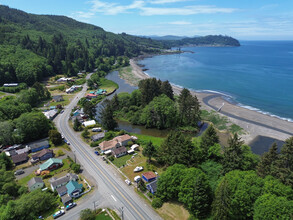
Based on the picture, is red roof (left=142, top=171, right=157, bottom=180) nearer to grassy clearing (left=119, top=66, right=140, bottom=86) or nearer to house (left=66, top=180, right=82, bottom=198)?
house (left=66, top=180, right=82, bottom=198)

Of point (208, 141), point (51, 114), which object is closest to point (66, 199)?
point (208, 141)

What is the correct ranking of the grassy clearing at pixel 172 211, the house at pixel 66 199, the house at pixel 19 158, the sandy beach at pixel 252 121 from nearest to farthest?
the grassy clearing at pixel 172 211 < the house at pixel 66 199 < the house at pixel 19 158 < the sandy beach at pixel 252 121

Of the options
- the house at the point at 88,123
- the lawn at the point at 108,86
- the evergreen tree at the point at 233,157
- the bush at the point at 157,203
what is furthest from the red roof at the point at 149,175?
the lawn at the point at 108,86

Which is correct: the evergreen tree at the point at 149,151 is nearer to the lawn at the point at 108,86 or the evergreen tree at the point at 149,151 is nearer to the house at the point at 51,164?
the house at the point at 51,164

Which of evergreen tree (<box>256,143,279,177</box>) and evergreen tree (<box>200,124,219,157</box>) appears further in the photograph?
evergreen tree (<box>200,124,219,157</box>)

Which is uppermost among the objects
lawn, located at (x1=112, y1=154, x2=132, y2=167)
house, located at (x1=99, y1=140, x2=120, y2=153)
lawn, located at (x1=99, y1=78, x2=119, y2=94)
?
lawn, located at (x1=99, y1=78, x2=119, y2=94)

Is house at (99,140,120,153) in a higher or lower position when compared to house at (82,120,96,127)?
lower

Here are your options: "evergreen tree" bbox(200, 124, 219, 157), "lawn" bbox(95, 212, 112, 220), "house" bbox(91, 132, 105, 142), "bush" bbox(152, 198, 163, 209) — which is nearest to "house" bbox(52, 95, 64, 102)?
"house" bbox(91, 132, 105, 142)
